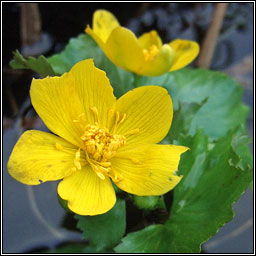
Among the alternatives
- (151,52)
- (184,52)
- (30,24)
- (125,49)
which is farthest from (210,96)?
(30,24)

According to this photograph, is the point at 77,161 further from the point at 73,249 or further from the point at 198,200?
the point at 73,249

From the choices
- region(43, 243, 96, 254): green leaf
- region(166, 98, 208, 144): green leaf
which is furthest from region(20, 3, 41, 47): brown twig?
region(43, 243, 96, 254): green leaf

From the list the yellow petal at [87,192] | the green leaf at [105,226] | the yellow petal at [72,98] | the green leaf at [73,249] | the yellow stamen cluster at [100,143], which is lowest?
the green leaf at [73,249]

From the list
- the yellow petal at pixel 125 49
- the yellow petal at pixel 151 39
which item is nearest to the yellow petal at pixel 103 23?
the yellow petal at pixel 151 39

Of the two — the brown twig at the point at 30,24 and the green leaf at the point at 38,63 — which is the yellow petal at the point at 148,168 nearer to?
the green leaf at the point at 38,63

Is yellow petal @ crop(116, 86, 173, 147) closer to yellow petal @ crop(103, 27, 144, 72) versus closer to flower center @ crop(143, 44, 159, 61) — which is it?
yellow petal @ crop(103, 27, 144, 72)

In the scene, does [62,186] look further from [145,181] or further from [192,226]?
[192,226]

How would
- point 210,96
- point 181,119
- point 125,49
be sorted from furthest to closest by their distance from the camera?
1. point 210,96
2. point 181,119
3. point 125,49

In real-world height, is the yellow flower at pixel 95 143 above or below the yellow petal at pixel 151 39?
below
